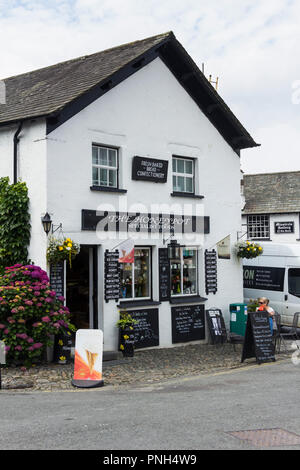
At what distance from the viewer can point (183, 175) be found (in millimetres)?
16312

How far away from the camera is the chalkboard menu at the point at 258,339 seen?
13087 mm

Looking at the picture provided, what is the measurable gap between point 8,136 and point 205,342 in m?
7.67

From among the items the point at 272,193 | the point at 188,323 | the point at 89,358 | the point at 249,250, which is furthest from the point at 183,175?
the point at 272,193

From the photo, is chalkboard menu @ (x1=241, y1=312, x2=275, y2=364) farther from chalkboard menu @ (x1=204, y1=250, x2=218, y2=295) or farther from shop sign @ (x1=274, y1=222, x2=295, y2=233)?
shop sign @ (x1=274, y1=222, x2=295, y2=233)

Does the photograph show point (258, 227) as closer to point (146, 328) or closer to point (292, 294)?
point (292, 294)

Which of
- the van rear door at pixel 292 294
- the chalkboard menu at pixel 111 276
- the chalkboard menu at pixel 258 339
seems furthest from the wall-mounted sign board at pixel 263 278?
the chalkboard menu at pixel 111 276

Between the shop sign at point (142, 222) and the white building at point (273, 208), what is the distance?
60.3 feet

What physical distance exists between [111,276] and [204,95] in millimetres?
6258

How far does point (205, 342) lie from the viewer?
53.3 feet

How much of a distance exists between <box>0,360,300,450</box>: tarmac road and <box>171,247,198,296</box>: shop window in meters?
4.64

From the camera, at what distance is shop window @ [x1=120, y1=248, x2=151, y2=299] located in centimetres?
1470

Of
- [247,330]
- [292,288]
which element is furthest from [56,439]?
[292,288]

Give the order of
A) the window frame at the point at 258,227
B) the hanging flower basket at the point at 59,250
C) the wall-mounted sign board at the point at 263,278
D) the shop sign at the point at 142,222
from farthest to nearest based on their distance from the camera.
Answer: the window frame at the point at 258,227 < the wall-mounted sign board at the point at 263,278 < the shop sign at the point at 142,222 < the hanging flower basket at the point at 59,250

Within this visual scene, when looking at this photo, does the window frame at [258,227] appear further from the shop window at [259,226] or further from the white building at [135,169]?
the white building at [135,169]
